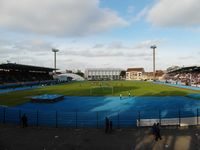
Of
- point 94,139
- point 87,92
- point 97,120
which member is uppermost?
point 87,92

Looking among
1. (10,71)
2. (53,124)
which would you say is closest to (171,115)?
(53,124)

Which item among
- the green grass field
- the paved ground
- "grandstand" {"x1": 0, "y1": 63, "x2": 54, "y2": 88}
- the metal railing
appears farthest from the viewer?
"grandstand" {"x1": 0, "y1": 63, "x2": 54, "y2": 88}

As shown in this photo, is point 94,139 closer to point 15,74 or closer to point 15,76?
point 15,76

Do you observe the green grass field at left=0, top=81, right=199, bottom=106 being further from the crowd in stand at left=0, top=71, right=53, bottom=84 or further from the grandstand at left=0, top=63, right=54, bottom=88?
the crowd in stand at left=0, top=71, right=53, bottom=84

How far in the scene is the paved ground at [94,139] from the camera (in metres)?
16.4

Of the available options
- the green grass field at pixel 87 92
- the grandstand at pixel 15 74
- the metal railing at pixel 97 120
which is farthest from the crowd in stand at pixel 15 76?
the metal railing at pixel 97 120

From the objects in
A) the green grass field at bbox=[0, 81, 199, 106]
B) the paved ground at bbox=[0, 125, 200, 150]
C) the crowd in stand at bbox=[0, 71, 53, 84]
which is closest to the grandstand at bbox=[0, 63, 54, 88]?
the crowd in stand at bbox=[0, 71, 53, 84]

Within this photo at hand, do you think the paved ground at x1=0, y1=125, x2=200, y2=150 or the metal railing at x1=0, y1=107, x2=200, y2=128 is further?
the metal railing at x1=0, y1=107, x2=200, y2=128

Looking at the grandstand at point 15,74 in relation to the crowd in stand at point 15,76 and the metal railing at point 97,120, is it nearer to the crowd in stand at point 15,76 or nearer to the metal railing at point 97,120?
the crowd in stand at point 15,76

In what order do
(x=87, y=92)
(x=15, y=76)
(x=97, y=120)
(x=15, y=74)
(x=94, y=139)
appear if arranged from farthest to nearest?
1. (x=15, y=74)
2. (x=15, y=76)
3. (x=87, y=92)
4. (x=97, y=120)
5. (x=94, y=139)

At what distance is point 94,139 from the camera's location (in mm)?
18219

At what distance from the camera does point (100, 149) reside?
52.6ft

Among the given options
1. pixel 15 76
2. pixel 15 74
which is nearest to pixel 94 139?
pixel 15 76

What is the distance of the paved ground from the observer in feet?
53.9
